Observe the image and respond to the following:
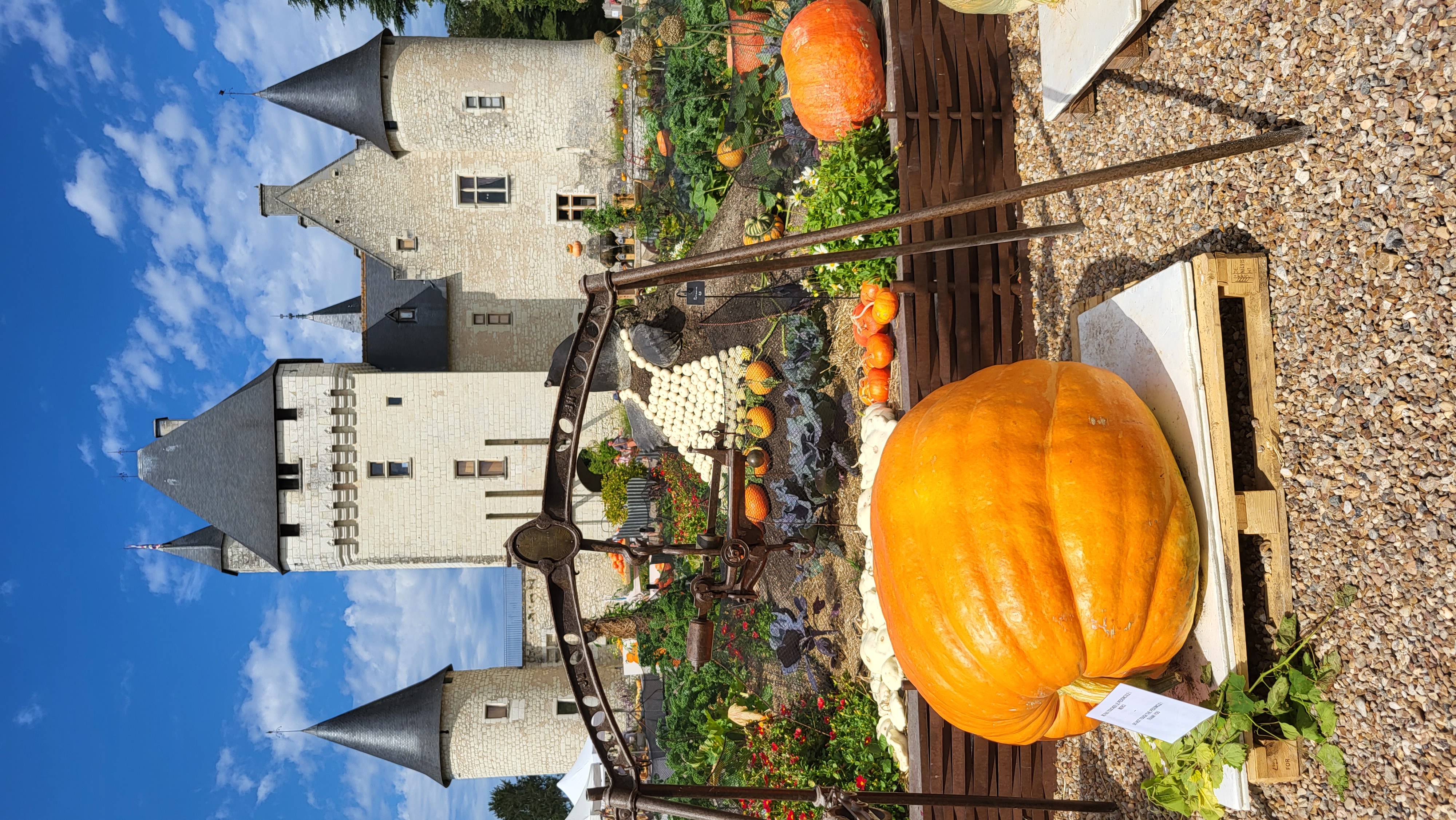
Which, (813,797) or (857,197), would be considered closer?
→ (813,797)

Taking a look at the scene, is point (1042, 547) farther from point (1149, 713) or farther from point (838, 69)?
point (838, 69)

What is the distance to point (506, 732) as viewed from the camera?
14141 millimetres

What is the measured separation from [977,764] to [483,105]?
13352mm

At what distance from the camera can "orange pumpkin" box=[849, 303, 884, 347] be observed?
246 inches

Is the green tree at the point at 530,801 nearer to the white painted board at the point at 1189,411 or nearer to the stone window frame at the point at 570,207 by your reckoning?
the stone window frame at the point at 570,207

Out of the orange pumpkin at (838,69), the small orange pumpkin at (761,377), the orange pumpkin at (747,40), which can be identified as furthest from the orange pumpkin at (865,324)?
the orange pumpkin at (747,40)

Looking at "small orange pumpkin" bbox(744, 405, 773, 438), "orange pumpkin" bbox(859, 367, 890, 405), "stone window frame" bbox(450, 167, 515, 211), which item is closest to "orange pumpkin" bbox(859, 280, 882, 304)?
"orange pumpkin" bbox(859, 367, 890, 405)

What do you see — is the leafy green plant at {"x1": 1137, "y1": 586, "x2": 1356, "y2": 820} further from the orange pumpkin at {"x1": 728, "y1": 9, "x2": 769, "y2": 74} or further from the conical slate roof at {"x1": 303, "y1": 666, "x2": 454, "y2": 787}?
the conical slate roof at {"x1": 303, "y1": 666, "x2": 454, "y2": 787}

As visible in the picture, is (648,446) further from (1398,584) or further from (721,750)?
(1398,584)

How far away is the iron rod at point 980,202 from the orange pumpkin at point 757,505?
5822 millimetres

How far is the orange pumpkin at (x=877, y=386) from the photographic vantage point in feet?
21.8

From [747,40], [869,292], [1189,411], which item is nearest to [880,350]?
[869,292]

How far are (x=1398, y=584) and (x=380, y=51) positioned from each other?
15.5 meters

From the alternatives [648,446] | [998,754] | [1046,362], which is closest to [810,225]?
[1046,362]
